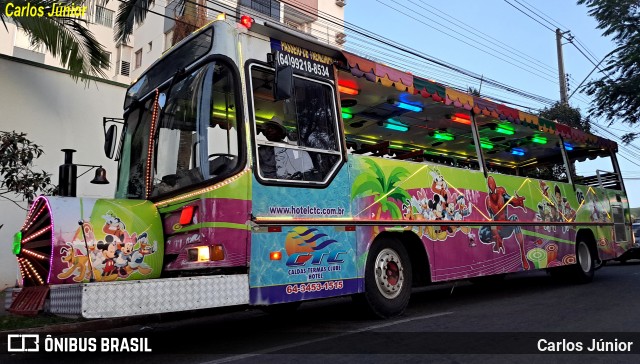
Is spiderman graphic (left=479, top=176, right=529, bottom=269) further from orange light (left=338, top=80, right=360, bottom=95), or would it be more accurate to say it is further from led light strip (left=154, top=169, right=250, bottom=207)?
led light strip (left=154, top=169, right=250, bottom=207)

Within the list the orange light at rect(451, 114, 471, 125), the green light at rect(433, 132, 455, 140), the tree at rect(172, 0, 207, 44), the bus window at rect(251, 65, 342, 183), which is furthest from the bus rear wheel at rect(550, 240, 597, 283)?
the tree at rect(172, 0, 207, 44)

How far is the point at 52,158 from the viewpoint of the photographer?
11.4 metres

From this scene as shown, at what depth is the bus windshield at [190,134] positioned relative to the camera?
201 inches

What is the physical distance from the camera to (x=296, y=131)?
18.8 feet

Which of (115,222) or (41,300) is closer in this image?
(41,300)

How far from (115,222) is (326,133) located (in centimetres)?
260

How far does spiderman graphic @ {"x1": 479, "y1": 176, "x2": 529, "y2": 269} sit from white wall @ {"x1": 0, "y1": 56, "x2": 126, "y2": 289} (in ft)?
28.5

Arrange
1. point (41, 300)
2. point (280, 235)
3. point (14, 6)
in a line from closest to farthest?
point (41, 300) < point (280, 235) < point (14, 6)

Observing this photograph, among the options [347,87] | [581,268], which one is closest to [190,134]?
[347,87]

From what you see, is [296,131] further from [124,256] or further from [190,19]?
[190,19]

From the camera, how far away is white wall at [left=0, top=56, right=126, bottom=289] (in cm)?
1075

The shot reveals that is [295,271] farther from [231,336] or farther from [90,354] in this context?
[90,354]

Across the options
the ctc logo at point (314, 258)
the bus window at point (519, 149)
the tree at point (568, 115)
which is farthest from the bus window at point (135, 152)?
the tree at point (568, 115)

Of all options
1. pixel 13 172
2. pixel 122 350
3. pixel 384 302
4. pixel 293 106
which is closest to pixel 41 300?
pixel 122 350
